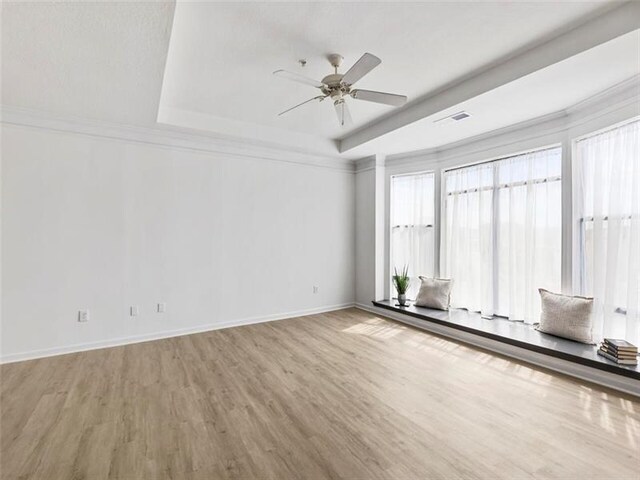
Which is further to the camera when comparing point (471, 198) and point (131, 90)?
point (471, 198)

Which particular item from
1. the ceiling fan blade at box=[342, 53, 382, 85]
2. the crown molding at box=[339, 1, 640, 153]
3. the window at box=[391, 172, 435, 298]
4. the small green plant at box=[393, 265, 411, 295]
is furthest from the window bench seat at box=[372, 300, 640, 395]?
the ceiling fan blade at box=[342, 53, 382, 85]

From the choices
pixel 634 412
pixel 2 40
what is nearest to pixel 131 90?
pixel 2 40

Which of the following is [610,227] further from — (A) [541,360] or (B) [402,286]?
(B) [402,286]

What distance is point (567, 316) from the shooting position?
3.46 meters

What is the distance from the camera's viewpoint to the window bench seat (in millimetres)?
2789

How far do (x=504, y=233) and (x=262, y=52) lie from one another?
3882 millimetres

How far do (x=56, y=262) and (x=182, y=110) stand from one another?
243 cm

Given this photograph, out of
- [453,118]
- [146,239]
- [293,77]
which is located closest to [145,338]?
[146,239]

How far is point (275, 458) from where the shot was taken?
196cm

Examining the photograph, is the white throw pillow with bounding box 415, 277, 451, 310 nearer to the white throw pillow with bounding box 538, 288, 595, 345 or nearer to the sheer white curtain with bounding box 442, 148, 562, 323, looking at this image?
the sheer white curtain with bounding box 442, 148, 562, 323

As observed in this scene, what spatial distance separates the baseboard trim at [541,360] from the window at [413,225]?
3.53 ft

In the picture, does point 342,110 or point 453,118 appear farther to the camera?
point 453,118

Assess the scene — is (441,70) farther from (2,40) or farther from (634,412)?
(2,40)

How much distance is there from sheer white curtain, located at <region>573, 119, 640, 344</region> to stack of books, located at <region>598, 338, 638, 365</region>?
0.74ft
